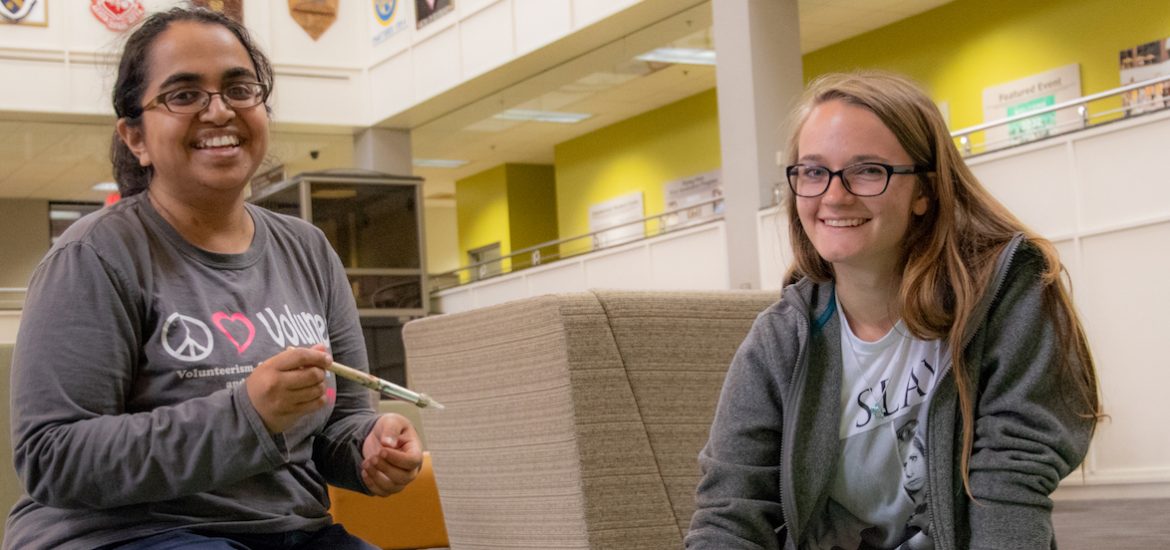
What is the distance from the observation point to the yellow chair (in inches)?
194

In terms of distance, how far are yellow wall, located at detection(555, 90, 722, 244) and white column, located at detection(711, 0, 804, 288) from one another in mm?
6311

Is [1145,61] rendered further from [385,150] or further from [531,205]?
Result: [531,205]

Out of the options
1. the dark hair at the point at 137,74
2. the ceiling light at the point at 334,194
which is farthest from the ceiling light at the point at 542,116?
the dark hair at the point at 137,74

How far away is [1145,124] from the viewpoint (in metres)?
9.59

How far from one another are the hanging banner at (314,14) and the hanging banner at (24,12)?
330 centimetres

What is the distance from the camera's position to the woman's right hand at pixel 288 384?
1.76m

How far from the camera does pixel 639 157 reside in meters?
22.1

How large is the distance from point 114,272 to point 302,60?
1771 cm

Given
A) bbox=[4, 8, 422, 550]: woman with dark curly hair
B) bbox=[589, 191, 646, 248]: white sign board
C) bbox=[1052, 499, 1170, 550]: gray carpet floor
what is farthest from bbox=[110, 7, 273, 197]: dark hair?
bbox=[589, 191, 646, 248]: white sign board

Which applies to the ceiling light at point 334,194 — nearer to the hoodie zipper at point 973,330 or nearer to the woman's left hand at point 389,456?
the woman's left hand at point 389,456

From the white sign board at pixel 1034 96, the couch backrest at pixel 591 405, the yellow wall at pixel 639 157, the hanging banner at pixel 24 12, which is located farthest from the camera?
the yellow wall at pixel 639 157

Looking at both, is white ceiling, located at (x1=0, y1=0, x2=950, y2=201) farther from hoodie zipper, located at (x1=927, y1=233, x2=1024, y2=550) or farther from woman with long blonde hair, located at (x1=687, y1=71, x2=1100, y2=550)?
hoodie zipper, located at (x1=927, y1=233, x2=1024, y2=550)

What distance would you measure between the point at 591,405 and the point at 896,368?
1.07m

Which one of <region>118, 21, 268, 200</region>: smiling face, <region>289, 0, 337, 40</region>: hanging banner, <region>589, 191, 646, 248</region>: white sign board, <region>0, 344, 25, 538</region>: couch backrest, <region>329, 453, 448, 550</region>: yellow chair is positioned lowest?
<region>329, 453, 448, 550</region>: yellow chair
